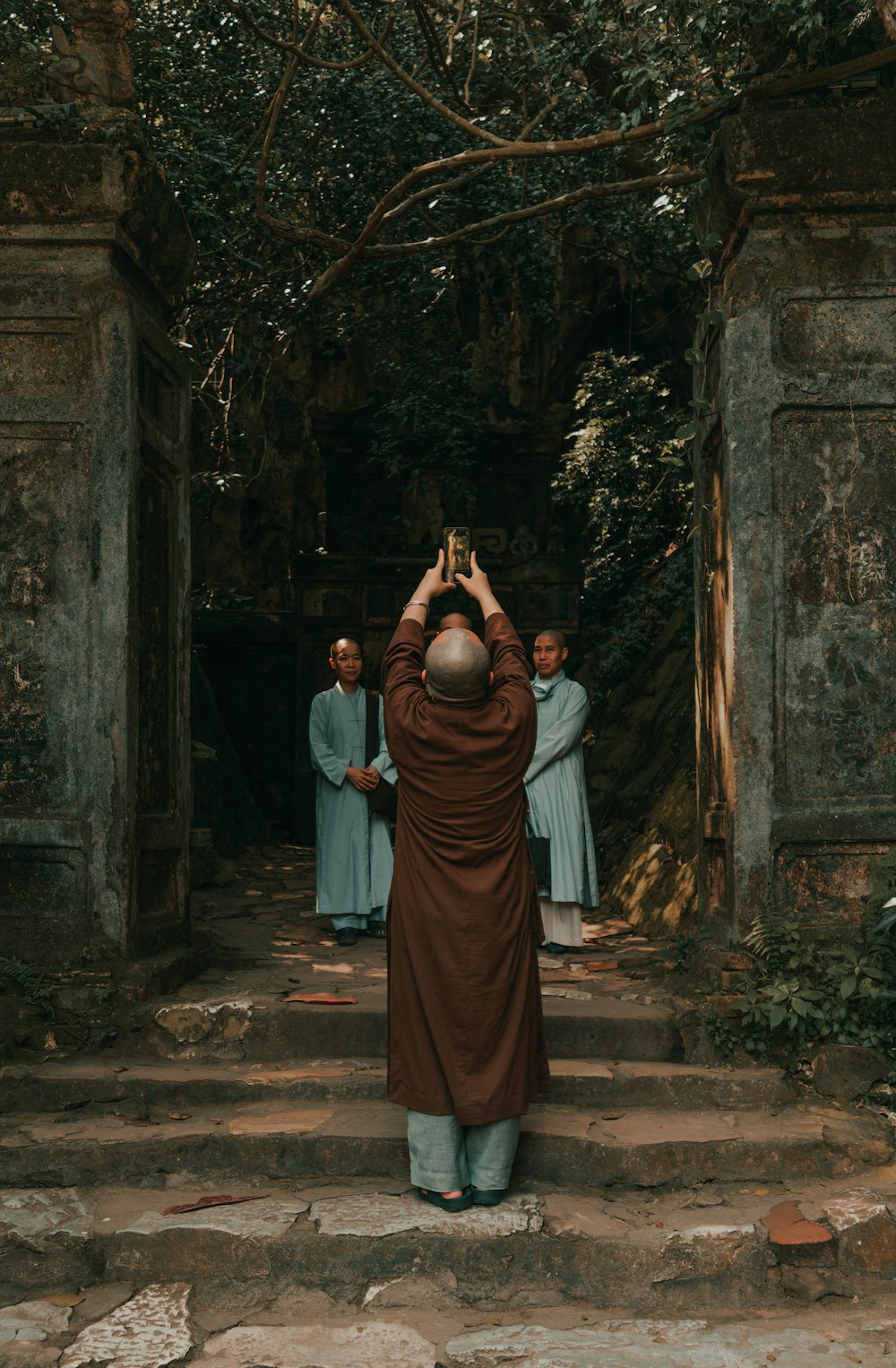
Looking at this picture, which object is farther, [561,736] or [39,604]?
[561,736]

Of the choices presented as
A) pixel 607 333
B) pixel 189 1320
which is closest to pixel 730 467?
pixel 189 1320

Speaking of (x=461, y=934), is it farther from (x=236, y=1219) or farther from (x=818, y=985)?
(x=818, y=985)

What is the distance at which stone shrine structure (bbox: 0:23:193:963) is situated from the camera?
5.66 meters

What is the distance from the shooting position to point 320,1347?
11.9ft

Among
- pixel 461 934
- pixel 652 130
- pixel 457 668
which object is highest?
pixel 652 130

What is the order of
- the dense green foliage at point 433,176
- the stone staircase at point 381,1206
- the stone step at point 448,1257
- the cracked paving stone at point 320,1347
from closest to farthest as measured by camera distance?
the cracked paving stone at point 320,1347
the stone staircase at point 381,1206
the stone step at point 448,1257
the dense green foliage at point 433,176

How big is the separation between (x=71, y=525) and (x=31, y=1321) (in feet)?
10.7

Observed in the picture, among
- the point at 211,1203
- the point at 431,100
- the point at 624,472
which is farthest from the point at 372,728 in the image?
the point at 624,472

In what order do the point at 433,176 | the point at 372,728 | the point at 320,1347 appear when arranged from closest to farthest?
the point at 320,1347 → the point at 372,728 → the point at 433,176

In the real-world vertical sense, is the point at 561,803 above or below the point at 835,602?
below

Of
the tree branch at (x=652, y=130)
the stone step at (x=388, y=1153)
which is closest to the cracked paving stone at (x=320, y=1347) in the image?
the stone step at (x=388, y=1153)

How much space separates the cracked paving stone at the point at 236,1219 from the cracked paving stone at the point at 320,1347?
1.31 feet

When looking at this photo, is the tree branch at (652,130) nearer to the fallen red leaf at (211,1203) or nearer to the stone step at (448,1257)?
the stone step at (448,1257)

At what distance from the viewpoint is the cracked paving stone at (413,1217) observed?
163 inches
